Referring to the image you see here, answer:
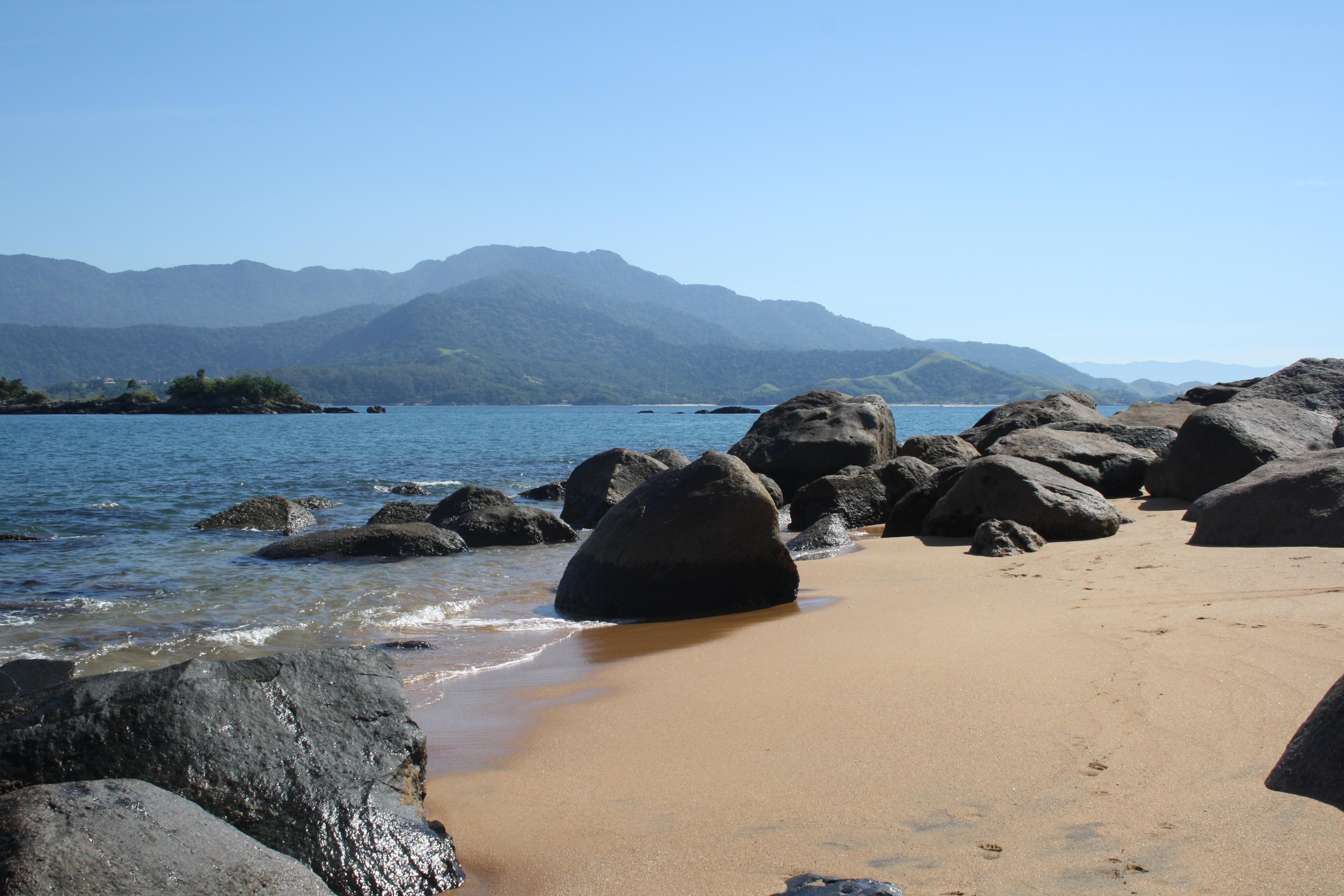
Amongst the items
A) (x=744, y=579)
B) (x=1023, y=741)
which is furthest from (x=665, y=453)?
(x=1023, y=741)

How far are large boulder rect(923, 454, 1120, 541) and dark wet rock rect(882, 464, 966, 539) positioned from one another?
0.70m

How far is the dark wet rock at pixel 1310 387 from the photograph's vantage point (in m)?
14.1

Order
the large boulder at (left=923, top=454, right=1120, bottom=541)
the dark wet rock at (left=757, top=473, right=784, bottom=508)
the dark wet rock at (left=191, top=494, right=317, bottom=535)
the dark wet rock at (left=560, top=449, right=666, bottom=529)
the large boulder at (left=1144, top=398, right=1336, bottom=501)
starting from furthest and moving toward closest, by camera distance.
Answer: the dark wet rock at (left=757, top=473, right=784, bottom=508) → the dark wet rock at (left=560, top=449, right=666, bottom=529) → the dark wet rock at (left=191, top=494, right=317, bottom=535) → the large boulder at (left=1144, top=398, right=1336, bottom=501) → the large boulder at (left=923, top=454, right=1120, bottom=541)

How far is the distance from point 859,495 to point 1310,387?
7.71 meters

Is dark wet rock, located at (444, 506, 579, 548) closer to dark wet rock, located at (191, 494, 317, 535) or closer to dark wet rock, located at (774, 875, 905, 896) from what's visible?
dark wet rock, located at (191, 494, 317, 535)

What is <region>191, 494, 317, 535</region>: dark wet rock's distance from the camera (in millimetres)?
14172

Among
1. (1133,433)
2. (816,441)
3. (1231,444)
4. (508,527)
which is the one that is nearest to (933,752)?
(508,527)

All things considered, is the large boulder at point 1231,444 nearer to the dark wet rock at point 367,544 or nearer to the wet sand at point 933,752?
the wet sand at point 933,752

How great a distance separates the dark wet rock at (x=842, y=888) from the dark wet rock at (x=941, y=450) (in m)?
13.8

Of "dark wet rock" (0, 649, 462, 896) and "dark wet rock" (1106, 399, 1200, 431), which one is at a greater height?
"dark wet rock" (1106, 399, 1200, 431)

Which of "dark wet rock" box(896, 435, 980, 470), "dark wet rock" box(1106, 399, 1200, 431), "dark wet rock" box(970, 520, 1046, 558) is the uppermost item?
"dark wet rock" box(1106, 399, 1200, 431)

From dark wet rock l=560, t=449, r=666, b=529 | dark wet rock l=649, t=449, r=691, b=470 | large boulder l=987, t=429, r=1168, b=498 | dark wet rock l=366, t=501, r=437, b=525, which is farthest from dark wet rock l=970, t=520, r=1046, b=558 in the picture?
dark wet rock l=366, t=501, r=437, b=525

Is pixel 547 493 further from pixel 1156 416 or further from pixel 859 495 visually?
pixel 1156 416

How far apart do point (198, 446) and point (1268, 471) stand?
3860cm
